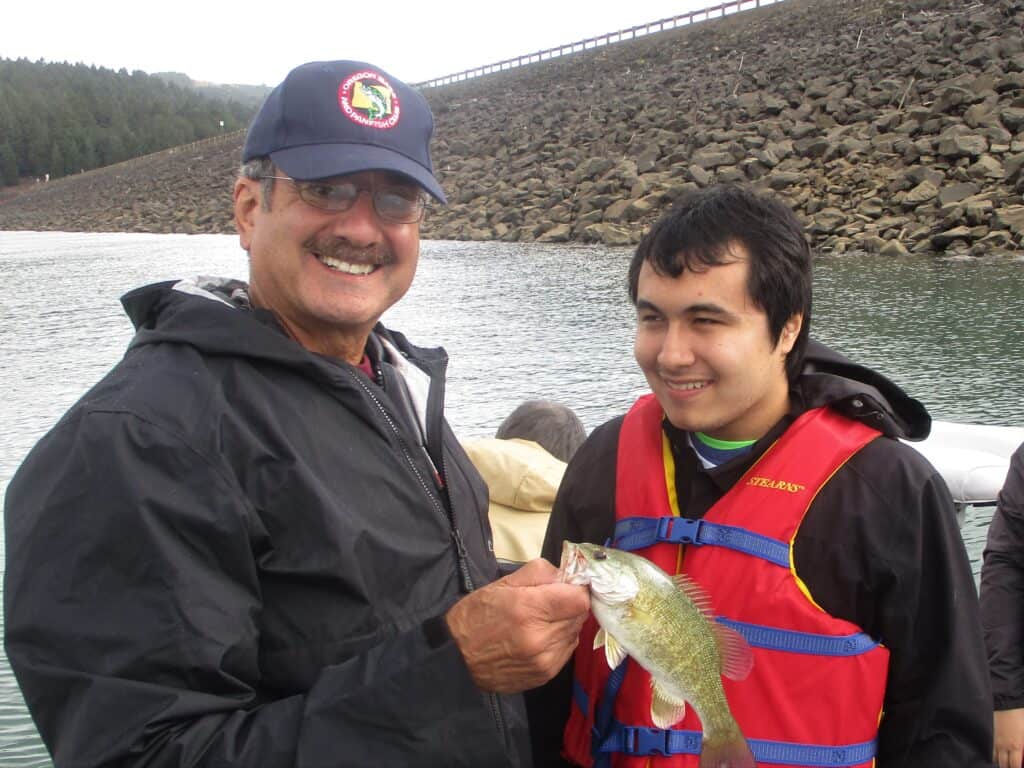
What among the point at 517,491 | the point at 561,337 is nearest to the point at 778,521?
the point at 517,491

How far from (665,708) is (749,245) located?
4.28 ft

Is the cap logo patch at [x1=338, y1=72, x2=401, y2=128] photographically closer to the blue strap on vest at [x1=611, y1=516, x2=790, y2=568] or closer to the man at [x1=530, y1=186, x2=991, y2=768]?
the man at [x1=530, y1=186, x2=991, y2=768]

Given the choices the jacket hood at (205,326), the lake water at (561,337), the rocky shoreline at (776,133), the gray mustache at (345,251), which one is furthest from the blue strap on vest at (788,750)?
the rocky shoreline at (776,133)

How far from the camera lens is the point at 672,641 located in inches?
93.4

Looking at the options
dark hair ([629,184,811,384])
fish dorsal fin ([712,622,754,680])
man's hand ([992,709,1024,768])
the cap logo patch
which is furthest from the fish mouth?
man's hand ([992,709,1024,768])

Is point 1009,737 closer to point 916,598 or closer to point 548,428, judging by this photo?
point 916,598

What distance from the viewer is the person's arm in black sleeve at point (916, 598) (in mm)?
2506

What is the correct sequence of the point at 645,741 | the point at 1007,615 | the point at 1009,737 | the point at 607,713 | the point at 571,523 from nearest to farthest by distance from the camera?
1. the point at 645,741
2. the point at 607,713
3. the point at 571,523
4. the point at 1009,737
5. the point at 1007,615

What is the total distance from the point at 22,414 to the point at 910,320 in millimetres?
10889

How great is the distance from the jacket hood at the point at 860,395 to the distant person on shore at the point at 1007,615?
870 mm

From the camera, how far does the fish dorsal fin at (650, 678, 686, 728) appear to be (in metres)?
2.50

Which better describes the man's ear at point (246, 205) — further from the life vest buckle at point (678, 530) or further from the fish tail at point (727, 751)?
the fish tail at point (727, 751)

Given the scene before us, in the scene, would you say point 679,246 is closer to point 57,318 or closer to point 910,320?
point 910,320

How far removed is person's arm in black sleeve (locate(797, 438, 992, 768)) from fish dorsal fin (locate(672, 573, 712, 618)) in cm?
30
